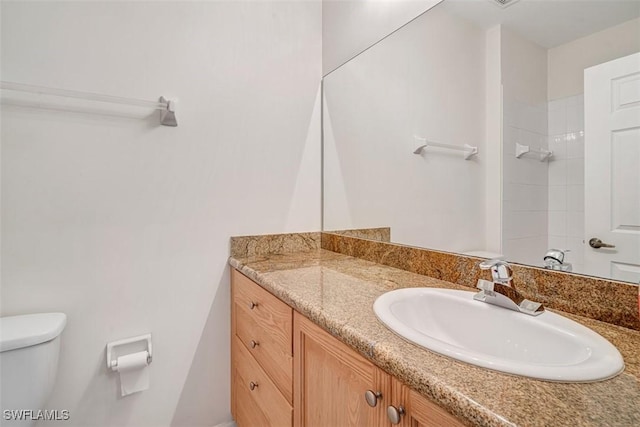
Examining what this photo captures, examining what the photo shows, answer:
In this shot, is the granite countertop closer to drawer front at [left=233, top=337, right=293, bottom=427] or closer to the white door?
the white door

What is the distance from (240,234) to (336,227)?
0.49 meters

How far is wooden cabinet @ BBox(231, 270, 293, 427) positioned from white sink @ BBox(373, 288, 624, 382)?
1.13 feet

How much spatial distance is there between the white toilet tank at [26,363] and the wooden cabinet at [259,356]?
60cm

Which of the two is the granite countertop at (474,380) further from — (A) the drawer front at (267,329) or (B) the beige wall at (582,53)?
(B) the beige wall at (582,53)

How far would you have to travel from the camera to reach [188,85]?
1.29m

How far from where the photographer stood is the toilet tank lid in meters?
0.86

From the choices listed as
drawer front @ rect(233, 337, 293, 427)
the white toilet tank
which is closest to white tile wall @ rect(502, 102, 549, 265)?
drawer front @ rect(233, 337, 293, 427)

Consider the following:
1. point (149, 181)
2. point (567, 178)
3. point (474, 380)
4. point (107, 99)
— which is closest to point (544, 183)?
point (567, 178)

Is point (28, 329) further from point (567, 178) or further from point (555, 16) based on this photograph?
point (555, 16)

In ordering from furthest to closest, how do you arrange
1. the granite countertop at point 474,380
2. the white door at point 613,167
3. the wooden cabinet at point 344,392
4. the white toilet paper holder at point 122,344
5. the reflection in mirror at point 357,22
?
the reflection in mirror at point 357,22 < the white toilet paper holder at point 122,344 < the white door at point 613,167 < the wooden cabinet at point 344,392 < the granite countertop at point 474,380

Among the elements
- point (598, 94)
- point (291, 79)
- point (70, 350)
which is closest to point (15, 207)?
point (70, 350)

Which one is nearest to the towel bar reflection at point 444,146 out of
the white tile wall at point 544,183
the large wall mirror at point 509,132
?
the large wall mirror at point 509,132

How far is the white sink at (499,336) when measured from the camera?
1.58 ft

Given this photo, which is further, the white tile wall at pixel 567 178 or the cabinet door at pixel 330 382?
the white tile wall at pixel 567 178
